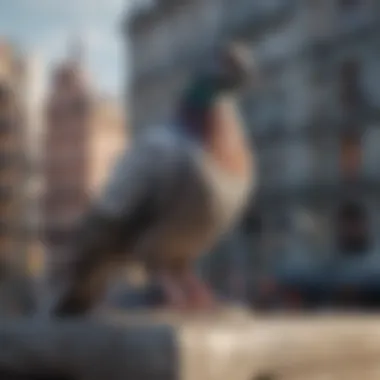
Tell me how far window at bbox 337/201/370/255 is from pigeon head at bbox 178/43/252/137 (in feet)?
57.9

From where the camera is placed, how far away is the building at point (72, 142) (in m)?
44.5

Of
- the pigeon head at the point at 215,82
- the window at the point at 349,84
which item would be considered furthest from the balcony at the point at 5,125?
the pigeon head at the point at 215,82

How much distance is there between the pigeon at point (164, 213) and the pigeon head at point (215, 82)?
0.07 m

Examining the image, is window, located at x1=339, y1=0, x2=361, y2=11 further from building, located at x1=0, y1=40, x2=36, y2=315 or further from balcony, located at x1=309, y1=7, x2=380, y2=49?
building, located at x1=0, y1=40, x2=36, y2=315

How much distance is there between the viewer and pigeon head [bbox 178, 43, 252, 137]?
307 centimetres

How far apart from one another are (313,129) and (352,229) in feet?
8.32

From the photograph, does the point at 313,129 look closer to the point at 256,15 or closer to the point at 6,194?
the point at 256,15

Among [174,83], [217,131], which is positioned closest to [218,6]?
[174,83]

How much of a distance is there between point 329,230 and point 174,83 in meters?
7.76

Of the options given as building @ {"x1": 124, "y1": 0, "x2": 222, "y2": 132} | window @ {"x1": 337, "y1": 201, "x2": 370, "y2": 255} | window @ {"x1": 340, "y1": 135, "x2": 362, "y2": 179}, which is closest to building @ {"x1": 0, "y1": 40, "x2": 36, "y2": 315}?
building @ {"x1": 124, "y1": 0, "x2": 222, "y2": 132}

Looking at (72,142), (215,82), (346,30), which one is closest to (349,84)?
(346,30)

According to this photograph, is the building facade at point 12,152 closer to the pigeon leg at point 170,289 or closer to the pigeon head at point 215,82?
the pigeon head at point 215,82

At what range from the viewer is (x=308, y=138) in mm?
21516

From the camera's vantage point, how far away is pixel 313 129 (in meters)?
21.4
